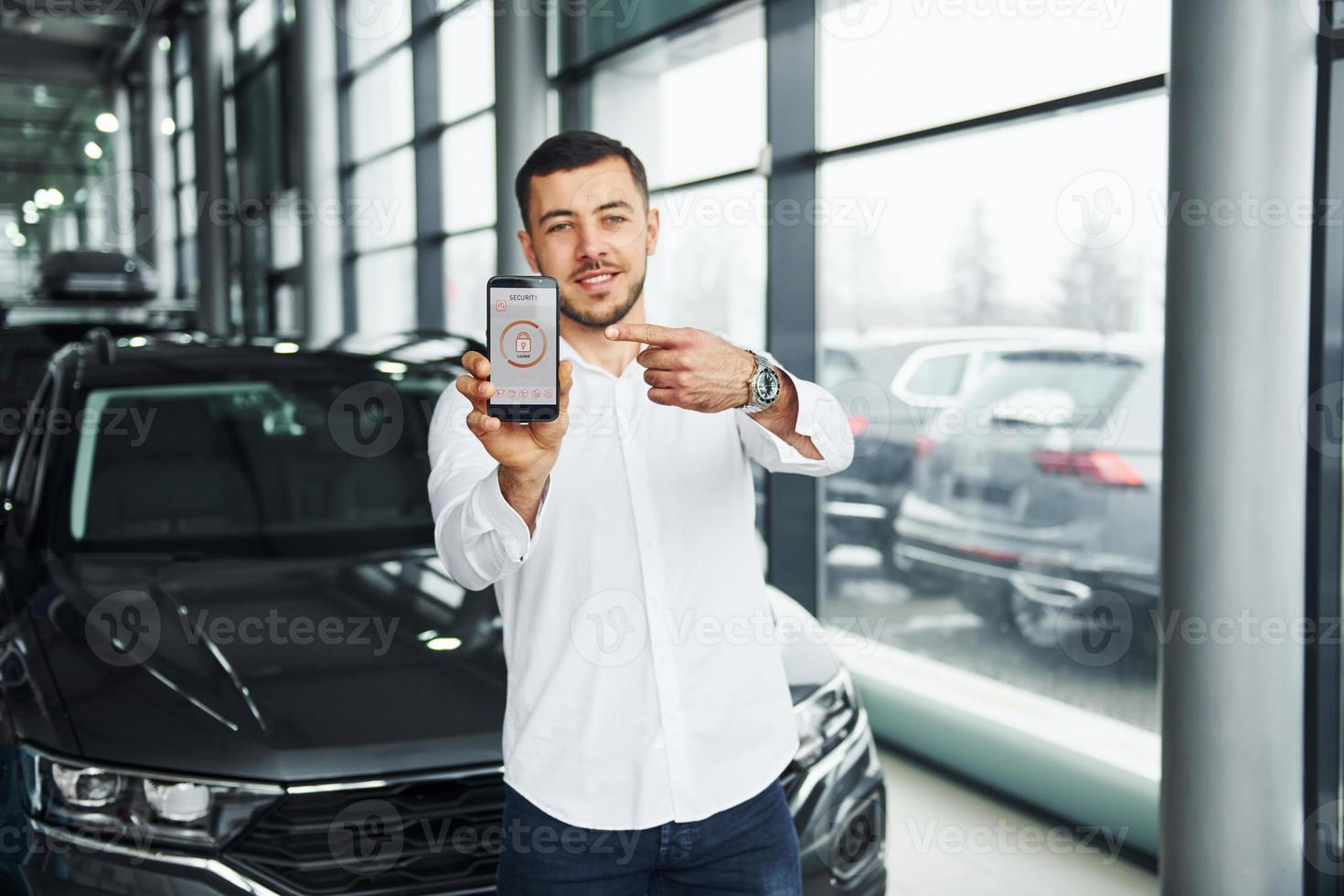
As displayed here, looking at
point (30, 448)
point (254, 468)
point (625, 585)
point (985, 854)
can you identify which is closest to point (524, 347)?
point (625, 585)

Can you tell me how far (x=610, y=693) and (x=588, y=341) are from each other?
0.41m

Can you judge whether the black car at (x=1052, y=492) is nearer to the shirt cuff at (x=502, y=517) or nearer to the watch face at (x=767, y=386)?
the watch face at (x=767, y=386)

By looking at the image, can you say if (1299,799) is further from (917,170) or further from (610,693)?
(917,170)

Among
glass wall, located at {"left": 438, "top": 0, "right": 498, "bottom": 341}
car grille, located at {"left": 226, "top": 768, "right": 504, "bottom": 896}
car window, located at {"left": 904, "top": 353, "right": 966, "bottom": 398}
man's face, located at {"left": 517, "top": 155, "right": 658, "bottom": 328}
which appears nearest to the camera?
man's face, located at {"left": 517, "top": 155, "right": 658, "bottom": 328}

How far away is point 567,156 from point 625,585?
493 mm

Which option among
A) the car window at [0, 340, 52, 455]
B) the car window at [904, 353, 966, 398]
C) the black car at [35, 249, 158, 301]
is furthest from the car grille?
the black car at [35, 249, 158, 301]

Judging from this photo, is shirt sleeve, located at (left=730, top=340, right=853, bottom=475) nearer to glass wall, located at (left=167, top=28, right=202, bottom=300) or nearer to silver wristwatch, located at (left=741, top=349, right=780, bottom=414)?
silver wristwatch, located at (left=741, top=349, right=780, bottom=414)

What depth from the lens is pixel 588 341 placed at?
144 centimetres

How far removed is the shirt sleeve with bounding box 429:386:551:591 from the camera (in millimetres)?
1236

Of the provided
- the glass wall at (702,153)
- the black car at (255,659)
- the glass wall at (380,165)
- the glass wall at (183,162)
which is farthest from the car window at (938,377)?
the glass wall at (183,162)

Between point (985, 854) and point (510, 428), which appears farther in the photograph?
point (985, 854)

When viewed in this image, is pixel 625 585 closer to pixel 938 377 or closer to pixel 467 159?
pixel 938 377

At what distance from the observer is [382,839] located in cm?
170

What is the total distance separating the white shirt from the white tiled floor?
1.62 m
